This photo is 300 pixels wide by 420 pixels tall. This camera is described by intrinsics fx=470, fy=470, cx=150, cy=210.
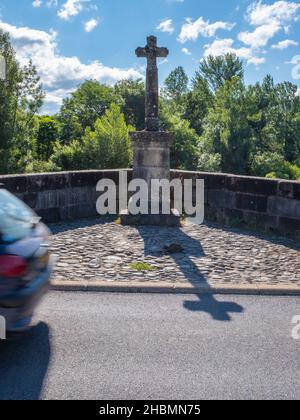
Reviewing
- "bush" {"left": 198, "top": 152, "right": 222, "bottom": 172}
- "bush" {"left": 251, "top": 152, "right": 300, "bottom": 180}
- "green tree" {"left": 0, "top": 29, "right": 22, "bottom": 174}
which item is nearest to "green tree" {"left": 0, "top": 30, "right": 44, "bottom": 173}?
"green tree" {"left": 0, "top": 29, "right": 22, "bottom": 174}

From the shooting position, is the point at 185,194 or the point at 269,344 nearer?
the point at 269,344

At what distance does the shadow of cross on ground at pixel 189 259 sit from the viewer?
5.50 meters

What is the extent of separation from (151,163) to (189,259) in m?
3.52

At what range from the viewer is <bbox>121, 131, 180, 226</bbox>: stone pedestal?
10.1 m

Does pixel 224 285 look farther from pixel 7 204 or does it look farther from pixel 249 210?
pixel 249 210

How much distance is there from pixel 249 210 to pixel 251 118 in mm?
48081

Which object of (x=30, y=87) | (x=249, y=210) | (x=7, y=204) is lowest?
(x=249, y=210)

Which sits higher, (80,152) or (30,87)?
(30,87)

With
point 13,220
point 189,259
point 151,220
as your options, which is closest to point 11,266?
point 13,220

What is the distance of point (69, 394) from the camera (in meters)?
3.54

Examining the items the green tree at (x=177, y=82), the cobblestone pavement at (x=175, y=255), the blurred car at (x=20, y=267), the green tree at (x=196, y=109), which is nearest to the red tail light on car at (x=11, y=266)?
the blurred car at (x=20, y=267)

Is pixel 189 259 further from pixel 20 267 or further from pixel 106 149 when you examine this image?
pixel 106 149

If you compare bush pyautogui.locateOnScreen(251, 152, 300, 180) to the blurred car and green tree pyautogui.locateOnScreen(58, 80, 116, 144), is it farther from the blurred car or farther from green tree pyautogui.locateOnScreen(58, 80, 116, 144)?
the blurred car
